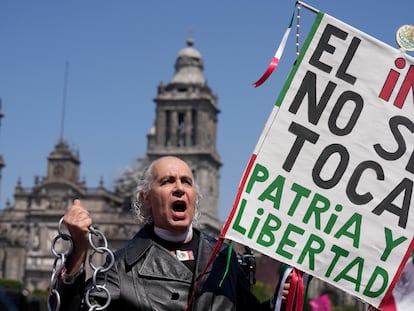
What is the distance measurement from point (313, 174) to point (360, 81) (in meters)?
0.58

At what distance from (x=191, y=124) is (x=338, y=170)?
3028 inches

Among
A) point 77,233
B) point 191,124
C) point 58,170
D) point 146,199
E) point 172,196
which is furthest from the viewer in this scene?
point 191,124

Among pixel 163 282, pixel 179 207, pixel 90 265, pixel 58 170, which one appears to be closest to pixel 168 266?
pixel 163 282

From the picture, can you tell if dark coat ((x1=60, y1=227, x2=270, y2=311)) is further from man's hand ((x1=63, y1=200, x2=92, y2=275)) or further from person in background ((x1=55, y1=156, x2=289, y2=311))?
man's hand ((x1=63, y1=200, x2=92, y2=275))

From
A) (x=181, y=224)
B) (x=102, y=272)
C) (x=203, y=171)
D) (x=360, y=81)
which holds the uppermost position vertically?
(x=203, y=171)

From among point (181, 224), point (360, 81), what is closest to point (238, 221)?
point (181, 224)

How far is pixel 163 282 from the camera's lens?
474cm

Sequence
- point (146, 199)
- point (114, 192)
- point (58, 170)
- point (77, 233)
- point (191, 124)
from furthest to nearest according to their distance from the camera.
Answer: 1. point (114, 192)
2. point (191, 124)
3. point (58, 170)
4. point (146, 199)
5. point (77, 233)

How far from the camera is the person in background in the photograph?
15.1 ft

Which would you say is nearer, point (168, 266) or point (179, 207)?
point (168, 266)

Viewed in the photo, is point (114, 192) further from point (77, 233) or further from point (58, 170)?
point (77, 233)

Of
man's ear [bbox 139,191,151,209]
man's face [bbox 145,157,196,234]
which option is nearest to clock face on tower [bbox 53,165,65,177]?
man's ear [bbox 139,191,151,209]

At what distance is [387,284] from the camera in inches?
195

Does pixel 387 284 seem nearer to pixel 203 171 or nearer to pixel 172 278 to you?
pixel 172 278
